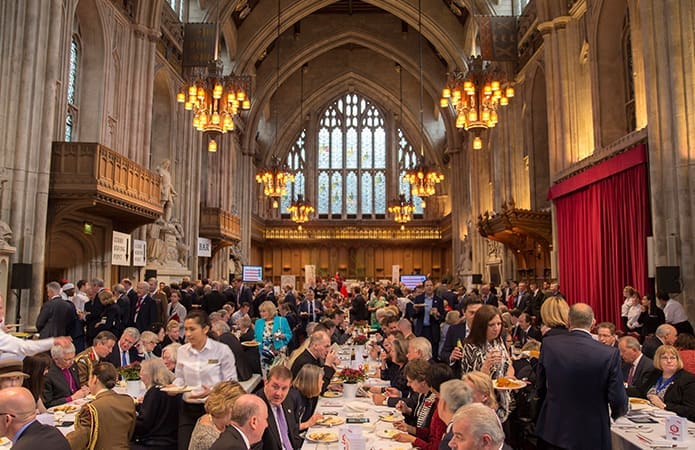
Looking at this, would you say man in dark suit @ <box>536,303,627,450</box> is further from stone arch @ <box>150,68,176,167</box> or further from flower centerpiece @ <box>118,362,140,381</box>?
stone arch @ <box>150,68,176,167</box>

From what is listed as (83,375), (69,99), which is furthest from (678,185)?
(69,99)

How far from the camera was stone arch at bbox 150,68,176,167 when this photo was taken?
17656 mm

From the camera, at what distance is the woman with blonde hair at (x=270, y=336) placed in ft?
24.3

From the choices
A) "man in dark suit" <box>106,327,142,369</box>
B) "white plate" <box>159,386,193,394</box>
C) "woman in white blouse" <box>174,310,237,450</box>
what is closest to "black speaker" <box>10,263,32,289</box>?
"man in dark suit" <box>106,327,142,369</box>

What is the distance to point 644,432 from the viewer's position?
415 cm

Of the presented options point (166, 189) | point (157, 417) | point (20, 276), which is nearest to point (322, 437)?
point (157, 417)

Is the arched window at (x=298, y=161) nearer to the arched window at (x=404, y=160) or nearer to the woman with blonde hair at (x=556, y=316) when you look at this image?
the arched window at (x=404, y=160)

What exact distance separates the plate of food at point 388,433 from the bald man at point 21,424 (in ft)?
7.06

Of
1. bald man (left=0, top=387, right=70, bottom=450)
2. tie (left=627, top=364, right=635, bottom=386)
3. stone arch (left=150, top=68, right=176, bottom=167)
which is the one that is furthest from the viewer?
stone arch (left=150, top=68, right=176, bottom=167)

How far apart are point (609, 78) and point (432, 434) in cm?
1167

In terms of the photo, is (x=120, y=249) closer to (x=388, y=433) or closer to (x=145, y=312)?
(x=145, y=312)

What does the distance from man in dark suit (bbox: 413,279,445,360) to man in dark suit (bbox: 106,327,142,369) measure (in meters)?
5.01

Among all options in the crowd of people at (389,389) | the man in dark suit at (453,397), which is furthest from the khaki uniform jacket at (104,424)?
the man in dark suit at (453,397)

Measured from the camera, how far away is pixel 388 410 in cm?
476
